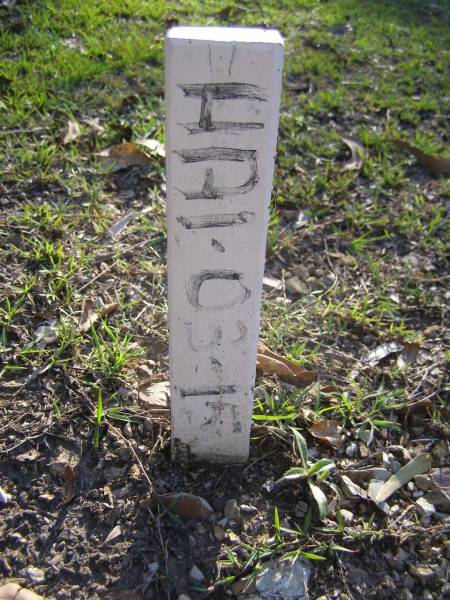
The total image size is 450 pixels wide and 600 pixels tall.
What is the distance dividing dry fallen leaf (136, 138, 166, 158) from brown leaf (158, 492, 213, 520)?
5.79 ft

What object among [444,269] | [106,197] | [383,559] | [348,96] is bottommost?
[383,559]

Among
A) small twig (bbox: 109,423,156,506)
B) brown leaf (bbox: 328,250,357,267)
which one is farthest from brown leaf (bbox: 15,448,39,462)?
brown leaf (bbox: 328,250,357,267)

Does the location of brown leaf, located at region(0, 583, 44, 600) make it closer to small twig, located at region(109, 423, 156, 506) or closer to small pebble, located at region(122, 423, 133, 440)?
small twig, located at region(109, 423, 156, 506)

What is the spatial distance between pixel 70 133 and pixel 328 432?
192 centimetres

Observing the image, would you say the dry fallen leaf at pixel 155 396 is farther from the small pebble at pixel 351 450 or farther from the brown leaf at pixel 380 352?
the brown leaf at pixel 380 352

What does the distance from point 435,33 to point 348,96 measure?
119 cm

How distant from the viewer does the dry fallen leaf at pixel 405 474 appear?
1.86 metres

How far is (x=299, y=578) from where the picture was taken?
1641 mm

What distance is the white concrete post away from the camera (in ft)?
3.94

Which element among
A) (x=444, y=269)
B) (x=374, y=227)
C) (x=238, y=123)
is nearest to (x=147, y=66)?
(x=374, y=227)

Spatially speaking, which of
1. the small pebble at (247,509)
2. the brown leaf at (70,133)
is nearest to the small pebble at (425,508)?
the small pebble at (247,509)

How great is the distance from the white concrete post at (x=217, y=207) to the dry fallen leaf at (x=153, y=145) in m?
1.62

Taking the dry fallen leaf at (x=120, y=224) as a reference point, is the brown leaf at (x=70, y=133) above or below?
above

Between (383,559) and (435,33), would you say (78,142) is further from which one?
(435,33)
